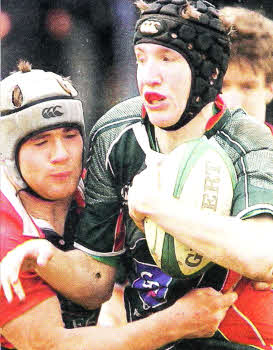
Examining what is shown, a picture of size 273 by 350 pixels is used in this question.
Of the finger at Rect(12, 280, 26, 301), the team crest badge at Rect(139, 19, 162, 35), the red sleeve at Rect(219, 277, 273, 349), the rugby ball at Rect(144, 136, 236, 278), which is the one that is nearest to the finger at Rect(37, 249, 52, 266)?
the finger at Rect(12, 280, 26, 301)

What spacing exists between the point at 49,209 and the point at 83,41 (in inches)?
27.1

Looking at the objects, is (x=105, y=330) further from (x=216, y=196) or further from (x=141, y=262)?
(x=216, y=196)

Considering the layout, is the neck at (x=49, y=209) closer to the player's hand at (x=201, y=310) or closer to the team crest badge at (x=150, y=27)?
the player's hand at (x=201, y=310)

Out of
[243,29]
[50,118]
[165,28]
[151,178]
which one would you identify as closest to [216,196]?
[151,178]

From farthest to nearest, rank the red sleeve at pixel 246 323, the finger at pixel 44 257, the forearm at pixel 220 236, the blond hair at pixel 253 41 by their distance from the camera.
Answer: the blond hair at pixel 253 41, the red sleeve at pixel 246 323, the finger at pixel 44 257, the forearm at pixel 220 236

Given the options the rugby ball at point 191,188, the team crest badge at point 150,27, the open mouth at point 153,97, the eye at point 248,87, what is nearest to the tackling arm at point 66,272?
the rugby ball at point 191,188

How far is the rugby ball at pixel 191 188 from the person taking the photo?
7.14 feet

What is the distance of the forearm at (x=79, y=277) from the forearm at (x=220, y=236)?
556 mm

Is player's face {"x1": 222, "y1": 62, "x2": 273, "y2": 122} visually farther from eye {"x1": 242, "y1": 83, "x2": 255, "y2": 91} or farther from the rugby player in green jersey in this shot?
the rugby player in green jersey

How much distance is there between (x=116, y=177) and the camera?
8.34ft

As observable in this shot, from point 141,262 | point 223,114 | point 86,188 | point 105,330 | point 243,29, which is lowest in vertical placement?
point 105,330

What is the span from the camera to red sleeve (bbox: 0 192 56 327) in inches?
97.0

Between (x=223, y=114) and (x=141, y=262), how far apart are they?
1.99 ft

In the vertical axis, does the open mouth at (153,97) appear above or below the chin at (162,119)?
above
